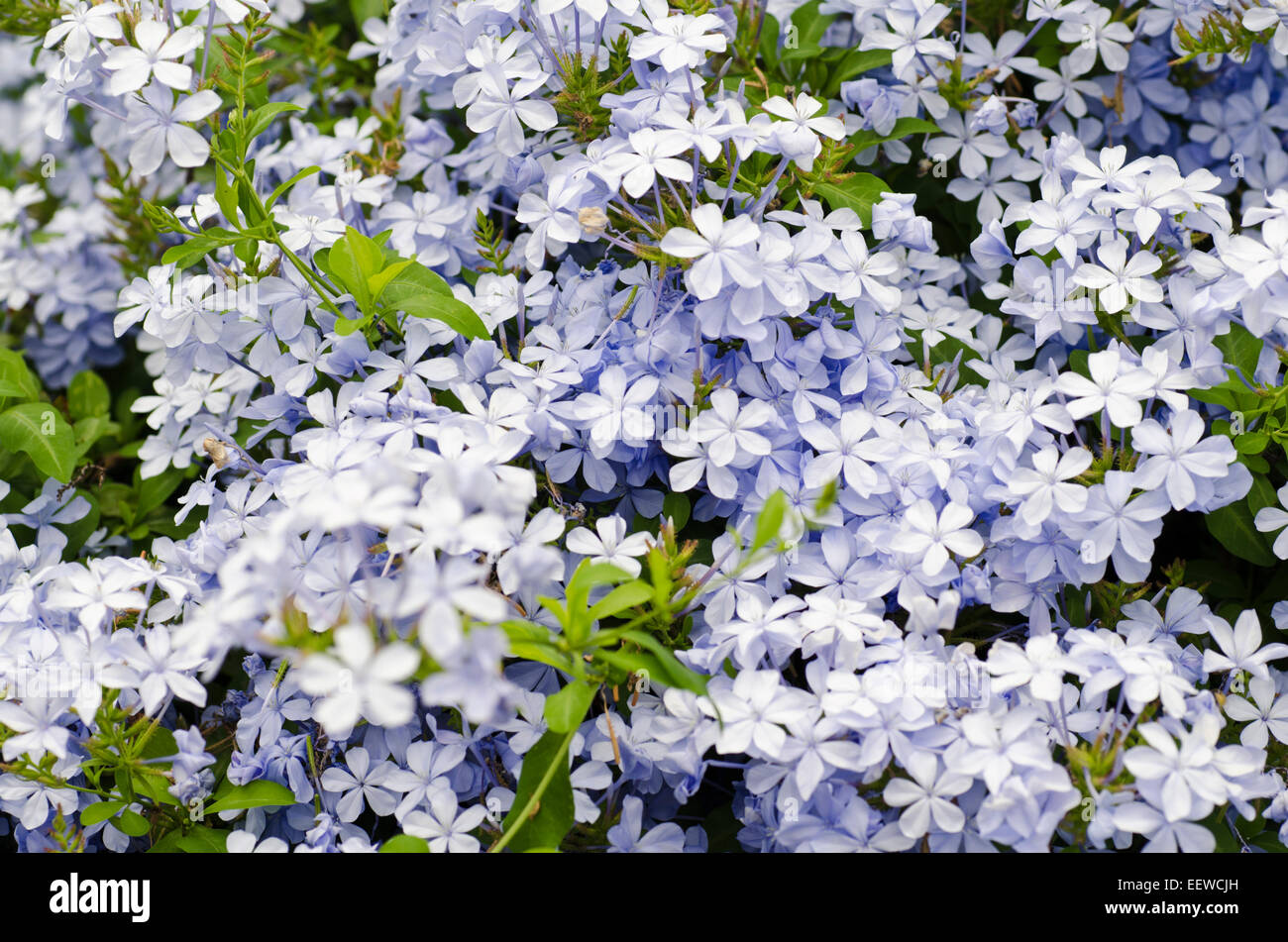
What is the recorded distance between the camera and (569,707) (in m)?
0.98

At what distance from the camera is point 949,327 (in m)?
1.38

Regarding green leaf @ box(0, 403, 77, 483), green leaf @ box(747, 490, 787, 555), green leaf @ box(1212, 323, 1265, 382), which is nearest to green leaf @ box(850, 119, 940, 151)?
green leaf @ box(1212, 323, 1265, 382)

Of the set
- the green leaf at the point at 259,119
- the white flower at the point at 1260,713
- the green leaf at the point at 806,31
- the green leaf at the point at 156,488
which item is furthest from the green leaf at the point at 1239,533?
the green leaf at the point at 156,488

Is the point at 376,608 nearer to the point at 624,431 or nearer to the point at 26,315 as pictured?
the point at 624,431

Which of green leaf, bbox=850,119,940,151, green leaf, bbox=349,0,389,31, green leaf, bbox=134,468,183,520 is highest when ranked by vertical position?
green leaf, bbox=349,0,389,31

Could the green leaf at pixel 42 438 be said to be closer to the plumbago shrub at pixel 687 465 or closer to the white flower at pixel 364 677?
the plumbago shrub at pixel 687 465

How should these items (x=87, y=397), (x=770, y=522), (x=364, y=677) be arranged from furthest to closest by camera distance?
(x=87, y=397) → (x=770, y=522) → (x=364, y=677)

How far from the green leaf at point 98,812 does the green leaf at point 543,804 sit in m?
0.41

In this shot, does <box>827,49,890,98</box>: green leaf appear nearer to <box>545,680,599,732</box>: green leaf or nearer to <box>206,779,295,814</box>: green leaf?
<box>545,680,599,732</box>: green leaf

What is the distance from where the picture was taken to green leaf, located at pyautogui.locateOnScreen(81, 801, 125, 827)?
111 centimetres

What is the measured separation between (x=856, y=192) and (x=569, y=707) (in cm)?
73

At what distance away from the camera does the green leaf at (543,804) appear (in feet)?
3.43

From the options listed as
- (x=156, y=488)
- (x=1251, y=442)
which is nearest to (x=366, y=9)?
(x=156, y=488)

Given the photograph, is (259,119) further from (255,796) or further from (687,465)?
(255,796)
